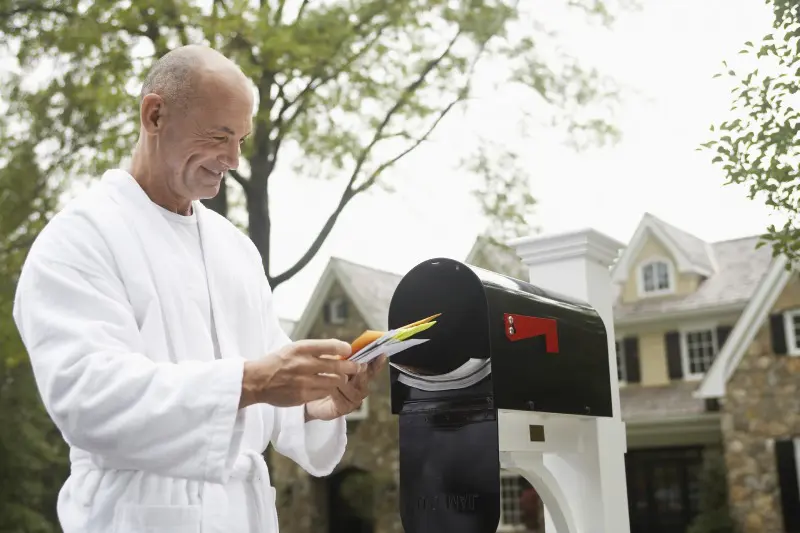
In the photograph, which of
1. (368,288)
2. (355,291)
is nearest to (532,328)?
(355,291)

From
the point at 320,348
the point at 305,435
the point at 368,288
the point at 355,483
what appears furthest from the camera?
the point at 368,288

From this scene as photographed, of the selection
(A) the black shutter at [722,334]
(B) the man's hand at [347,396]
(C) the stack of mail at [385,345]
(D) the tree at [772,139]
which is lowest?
(B) the man's hand at [347,396]

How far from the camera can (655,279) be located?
55.6 ft

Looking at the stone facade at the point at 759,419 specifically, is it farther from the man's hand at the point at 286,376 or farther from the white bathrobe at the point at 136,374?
the man's hand at the point at 286,376

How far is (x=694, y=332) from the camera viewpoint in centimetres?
1619

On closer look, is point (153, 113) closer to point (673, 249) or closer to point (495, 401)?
point (495, 401)

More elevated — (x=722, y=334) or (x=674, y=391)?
(x=722, y=334)

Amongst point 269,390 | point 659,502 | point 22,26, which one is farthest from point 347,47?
point 659,502

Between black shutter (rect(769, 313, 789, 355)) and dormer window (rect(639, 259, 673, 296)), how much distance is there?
3105 mm

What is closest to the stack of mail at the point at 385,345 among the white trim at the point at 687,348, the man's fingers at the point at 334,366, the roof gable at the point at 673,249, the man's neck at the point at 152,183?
the man's fingers at the point at 334,366

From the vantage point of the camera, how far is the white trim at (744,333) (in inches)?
543

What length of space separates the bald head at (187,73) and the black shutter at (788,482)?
13.4m

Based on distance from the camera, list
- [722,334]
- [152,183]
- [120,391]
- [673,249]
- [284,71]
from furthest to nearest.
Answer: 1. [673,249]
2. [722,334]
3. [284,71]
4. [152,183]
5. [120,391]

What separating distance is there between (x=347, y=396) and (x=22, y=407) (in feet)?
45.2
